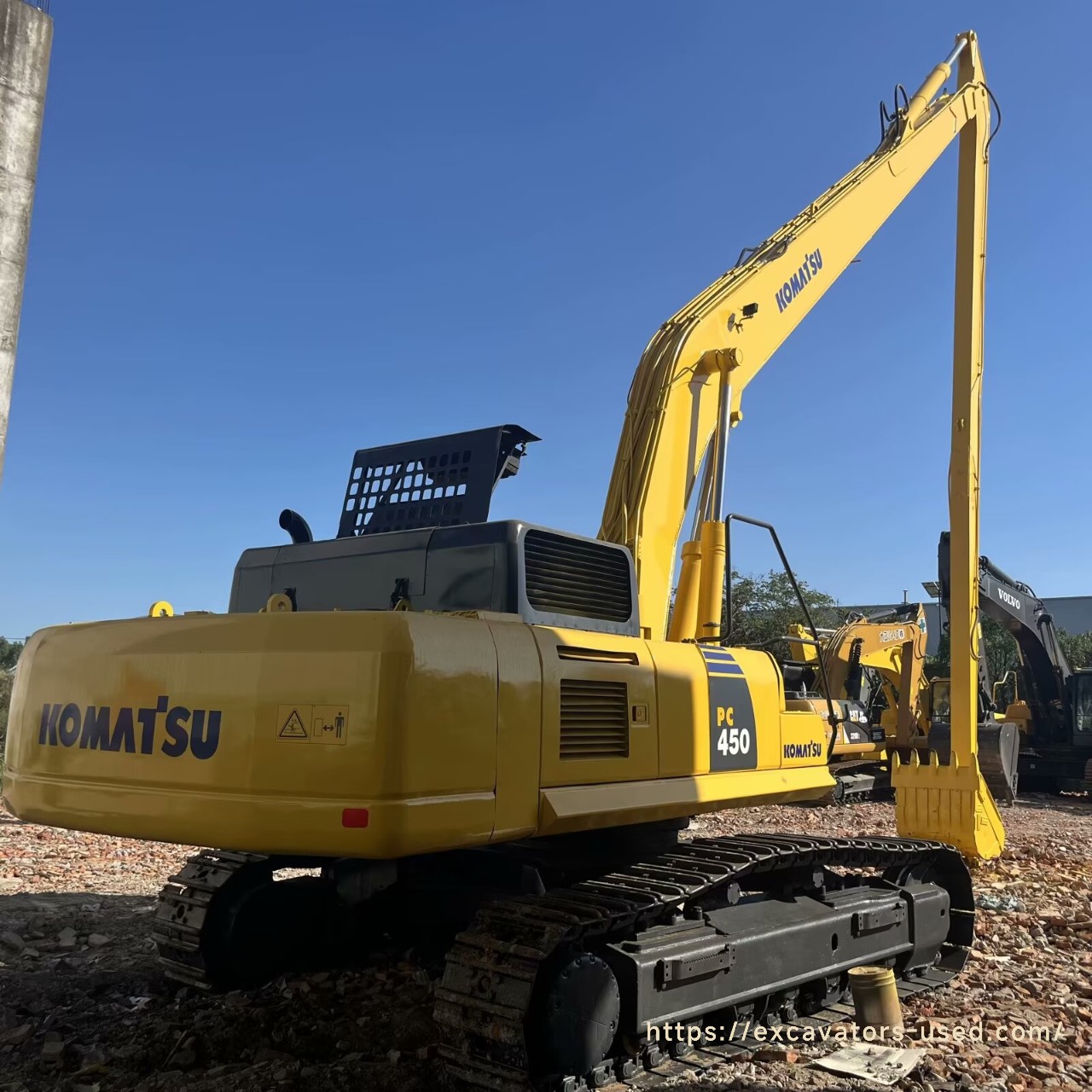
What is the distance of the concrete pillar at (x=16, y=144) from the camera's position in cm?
1650

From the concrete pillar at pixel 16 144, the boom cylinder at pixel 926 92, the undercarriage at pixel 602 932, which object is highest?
the concrete pillar at pixel 16 144

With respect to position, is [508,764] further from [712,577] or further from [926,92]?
[926,92]

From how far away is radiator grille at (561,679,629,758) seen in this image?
4013 mm

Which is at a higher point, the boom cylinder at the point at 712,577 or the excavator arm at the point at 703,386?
the excavator arm at the point at 703,386

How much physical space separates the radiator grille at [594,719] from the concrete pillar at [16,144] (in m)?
15.4

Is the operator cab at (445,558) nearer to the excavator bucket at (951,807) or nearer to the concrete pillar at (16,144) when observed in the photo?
the excavator bucket at (951,807)

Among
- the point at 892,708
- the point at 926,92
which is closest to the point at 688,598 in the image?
the point at 926,92

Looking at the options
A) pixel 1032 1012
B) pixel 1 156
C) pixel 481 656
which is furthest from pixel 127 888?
pixel 1 156

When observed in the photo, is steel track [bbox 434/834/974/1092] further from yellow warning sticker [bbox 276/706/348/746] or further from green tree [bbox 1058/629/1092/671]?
green tree [bbox 1058/629/1092/671]

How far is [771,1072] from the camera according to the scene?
4.32m

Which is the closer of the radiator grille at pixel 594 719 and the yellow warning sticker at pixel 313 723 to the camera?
the yellow warning sticker at pixel 313 723

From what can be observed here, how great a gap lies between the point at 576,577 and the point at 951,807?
622 centimetres

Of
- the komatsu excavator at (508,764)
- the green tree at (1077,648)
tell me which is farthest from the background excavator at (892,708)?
the green tree at (1077,648)

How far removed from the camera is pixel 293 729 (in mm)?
3439
